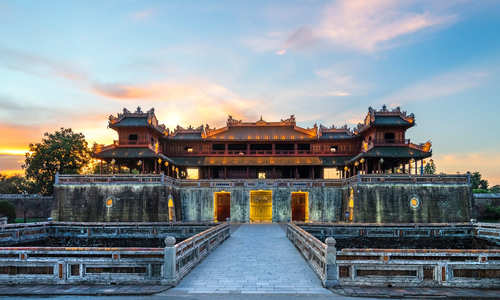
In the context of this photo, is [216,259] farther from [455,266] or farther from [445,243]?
[445,243]

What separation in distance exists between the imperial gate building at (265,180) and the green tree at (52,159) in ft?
34.0

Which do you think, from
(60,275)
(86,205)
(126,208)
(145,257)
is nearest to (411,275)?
(145,257)

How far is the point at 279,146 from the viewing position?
44750 millimetres

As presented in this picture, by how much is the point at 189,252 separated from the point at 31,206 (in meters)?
42.6

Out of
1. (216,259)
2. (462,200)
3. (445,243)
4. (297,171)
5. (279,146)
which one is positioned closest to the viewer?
(216,259)

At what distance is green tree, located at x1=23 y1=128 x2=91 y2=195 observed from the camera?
147 ft

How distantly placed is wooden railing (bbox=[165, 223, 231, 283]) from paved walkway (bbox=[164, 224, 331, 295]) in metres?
0.25

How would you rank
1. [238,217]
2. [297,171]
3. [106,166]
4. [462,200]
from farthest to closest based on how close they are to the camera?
[106,166], [297,171], [238,217], [462,200]

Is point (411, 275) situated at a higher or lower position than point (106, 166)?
lower

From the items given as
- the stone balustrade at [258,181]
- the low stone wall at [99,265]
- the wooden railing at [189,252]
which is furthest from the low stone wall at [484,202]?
the low stone wall at [99,265]

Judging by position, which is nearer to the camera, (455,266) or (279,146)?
(455,266)

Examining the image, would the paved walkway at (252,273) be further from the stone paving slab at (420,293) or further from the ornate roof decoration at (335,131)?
the ornate roof decoration at (335,131)

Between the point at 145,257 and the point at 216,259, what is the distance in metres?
3.97

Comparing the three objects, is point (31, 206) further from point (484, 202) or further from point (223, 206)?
point (484, 202)
